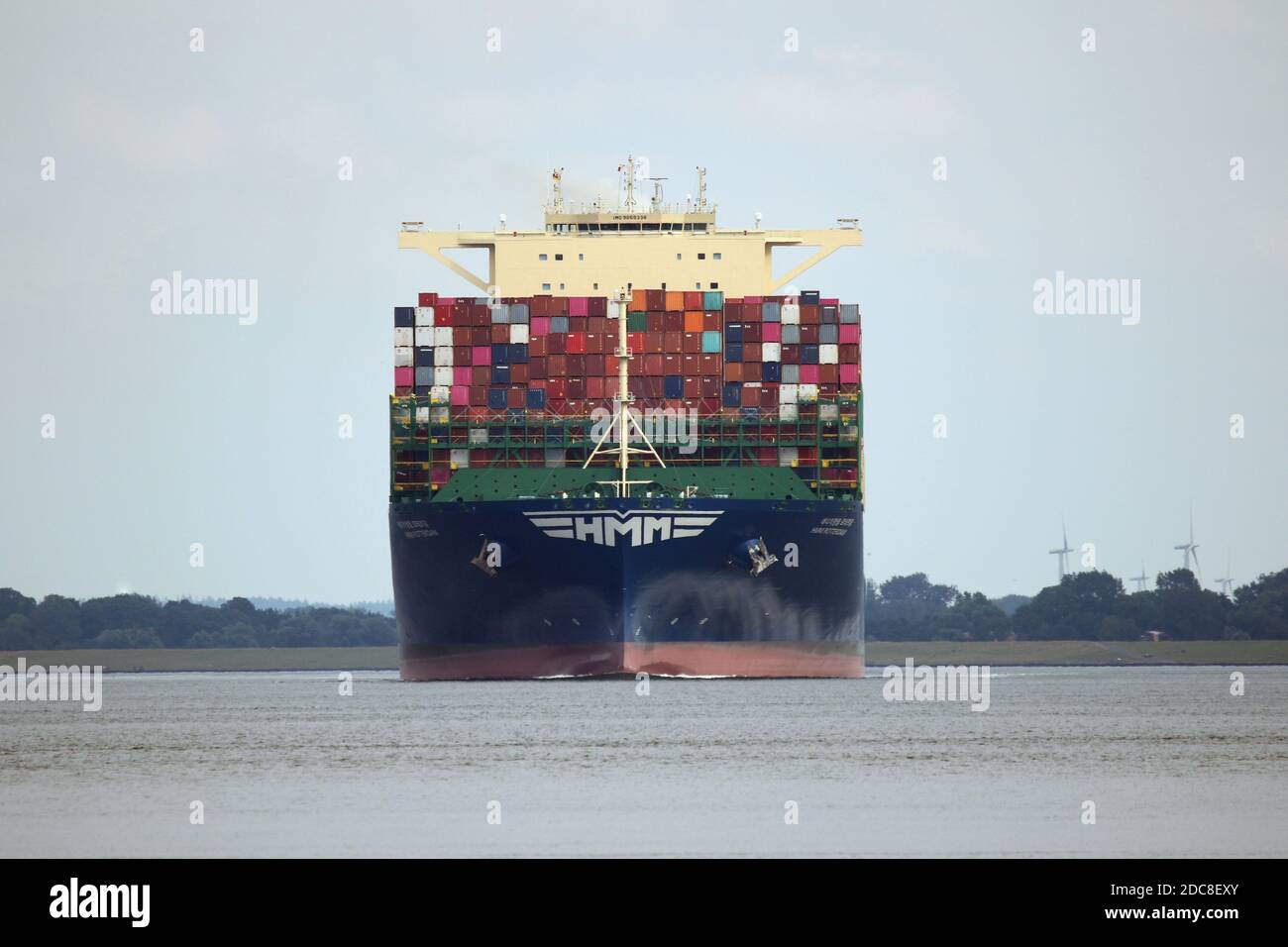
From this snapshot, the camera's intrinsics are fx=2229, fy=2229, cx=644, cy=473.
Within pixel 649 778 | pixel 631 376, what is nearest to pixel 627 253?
pixel 631 376

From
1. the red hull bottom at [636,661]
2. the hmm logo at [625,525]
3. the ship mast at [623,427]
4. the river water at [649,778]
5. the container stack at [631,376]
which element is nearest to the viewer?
the river water at [649,778]

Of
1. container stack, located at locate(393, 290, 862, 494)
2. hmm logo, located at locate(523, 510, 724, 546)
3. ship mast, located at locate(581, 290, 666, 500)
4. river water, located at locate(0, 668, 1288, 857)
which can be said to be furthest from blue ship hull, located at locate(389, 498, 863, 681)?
container stack, located at locate(393, 290, 862, 494)

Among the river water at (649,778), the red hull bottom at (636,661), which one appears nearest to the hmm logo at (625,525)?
the red hull bottom at (636,661)

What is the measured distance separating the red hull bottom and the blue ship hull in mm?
65

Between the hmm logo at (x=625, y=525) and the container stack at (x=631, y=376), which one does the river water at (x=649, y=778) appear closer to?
the hmm logo at (x=625, y=525)

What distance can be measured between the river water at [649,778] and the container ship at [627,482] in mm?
2880

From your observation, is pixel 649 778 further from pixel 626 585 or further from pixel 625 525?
pixel 625 525

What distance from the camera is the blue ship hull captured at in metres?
74.9

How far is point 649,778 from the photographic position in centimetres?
4497

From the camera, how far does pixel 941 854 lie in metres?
A: 32.5

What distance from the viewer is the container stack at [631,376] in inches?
3393

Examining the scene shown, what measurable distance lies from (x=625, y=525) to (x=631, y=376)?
46.7 ft

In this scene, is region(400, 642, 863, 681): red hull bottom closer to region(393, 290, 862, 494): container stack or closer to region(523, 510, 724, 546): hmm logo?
region(523, 510, 724, 546): hmm logo
